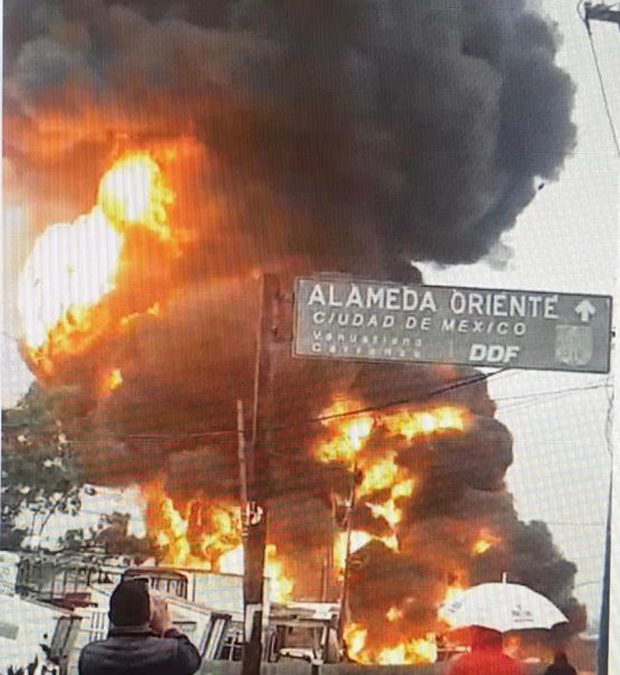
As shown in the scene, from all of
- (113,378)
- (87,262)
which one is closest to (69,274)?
(87,262)

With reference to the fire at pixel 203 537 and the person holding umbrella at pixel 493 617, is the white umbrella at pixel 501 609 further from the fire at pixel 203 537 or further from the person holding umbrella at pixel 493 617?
the fire at pixel 203 537

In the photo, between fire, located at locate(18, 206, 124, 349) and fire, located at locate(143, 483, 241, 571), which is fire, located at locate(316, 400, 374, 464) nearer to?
fire, located at locate(143, 483, 241, 571)

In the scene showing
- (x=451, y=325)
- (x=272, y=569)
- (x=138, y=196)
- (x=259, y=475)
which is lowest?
(x=272, y=569)

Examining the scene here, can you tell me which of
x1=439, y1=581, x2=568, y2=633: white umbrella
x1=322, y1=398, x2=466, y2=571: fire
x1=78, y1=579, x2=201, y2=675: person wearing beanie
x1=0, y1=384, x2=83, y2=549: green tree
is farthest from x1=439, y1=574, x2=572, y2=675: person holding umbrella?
x1=0, y1=384, x2=83, y2=549: green tree

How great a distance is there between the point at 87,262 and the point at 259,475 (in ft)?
1.06

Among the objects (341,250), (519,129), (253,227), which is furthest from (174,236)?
(519,129)

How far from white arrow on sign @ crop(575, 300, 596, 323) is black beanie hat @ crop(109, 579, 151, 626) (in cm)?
61

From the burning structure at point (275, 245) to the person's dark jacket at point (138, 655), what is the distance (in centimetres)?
11

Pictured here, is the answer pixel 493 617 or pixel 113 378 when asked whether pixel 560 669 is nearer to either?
pixel 493 617

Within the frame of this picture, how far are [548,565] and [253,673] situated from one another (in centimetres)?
37

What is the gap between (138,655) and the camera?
1612 mm

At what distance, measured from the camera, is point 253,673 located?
5.30ft

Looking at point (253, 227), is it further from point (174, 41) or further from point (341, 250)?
point (174, 41)

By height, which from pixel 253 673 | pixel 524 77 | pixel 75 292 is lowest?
pixel 253 673
